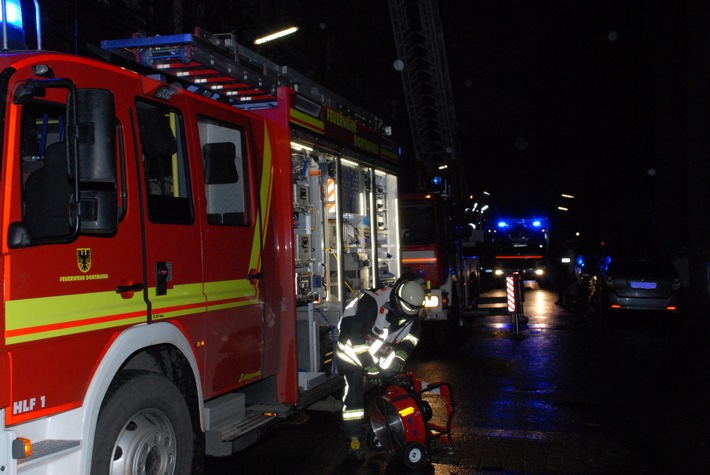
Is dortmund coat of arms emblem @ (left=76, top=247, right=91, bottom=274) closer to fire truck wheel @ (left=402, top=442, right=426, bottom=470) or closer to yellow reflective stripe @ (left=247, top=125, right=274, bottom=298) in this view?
yellow reflective stripe @ (left=247, top=125, right=274, bottom=298)

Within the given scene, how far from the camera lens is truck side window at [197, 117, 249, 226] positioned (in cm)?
571

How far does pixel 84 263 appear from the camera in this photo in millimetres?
4266

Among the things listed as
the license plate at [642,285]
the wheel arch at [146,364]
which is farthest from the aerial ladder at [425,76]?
the wheel arch at [146,364]

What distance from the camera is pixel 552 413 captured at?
27.3ft

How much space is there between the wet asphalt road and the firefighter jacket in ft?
2.72

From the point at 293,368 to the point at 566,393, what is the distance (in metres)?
4.20

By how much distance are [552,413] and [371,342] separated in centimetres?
275

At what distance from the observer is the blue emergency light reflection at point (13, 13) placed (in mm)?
4670

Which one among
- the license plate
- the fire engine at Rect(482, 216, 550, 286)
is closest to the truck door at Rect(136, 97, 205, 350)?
the license plate

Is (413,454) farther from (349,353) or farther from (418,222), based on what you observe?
(418,222)

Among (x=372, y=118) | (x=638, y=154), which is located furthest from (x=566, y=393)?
(x=638, y=154)

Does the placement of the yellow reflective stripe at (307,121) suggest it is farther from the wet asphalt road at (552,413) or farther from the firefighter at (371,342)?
the wet asphalt road at (552,413)

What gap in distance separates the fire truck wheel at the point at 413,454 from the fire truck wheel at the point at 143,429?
1.78 meters

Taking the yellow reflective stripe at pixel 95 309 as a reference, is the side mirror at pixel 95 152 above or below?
above
